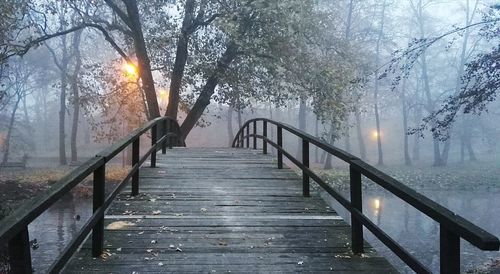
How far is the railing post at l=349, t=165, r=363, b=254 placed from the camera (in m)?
4.98

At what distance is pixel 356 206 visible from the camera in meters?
5.00

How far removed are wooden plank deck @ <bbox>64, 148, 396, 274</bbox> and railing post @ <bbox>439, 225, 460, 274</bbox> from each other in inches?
60.4

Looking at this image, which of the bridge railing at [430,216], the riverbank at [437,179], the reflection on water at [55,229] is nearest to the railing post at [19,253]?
the bridge railing at [430,216]

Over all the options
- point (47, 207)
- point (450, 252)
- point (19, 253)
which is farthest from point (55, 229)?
point (450, 252)

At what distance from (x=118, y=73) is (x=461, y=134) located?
36714 mm

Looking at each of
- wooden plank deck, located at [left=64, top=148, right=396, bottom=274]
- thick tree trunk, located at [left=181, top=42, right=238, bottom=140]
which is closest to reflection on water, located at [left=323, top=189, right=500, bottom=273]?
wooden plank deck, located at [left=64, top=148, right=396, bottom=274]

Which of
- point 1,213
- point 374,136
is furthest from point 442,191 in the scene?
point 374,136

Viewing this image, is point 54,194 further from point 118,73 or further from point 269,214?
point 118,73

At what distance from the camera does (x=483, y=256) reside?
595 inches

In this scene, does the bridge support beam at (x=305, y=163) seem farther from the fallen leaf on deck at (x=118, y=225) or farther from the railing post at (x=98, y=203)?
the railing post at (x=98, y=203)

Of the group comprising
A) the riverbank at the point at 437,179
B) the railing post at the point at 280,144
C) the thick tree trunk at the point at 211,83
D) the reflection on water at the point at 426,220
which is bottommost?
the reflection on water at the point at 426,220

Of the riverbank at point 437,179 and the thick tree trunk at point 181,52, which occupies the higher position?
the thick tree trunk at point 181,52

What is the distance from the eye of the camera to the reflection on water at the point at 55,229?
13.9 meters

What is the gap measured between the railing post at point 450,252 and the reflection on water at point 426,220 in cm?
1147
